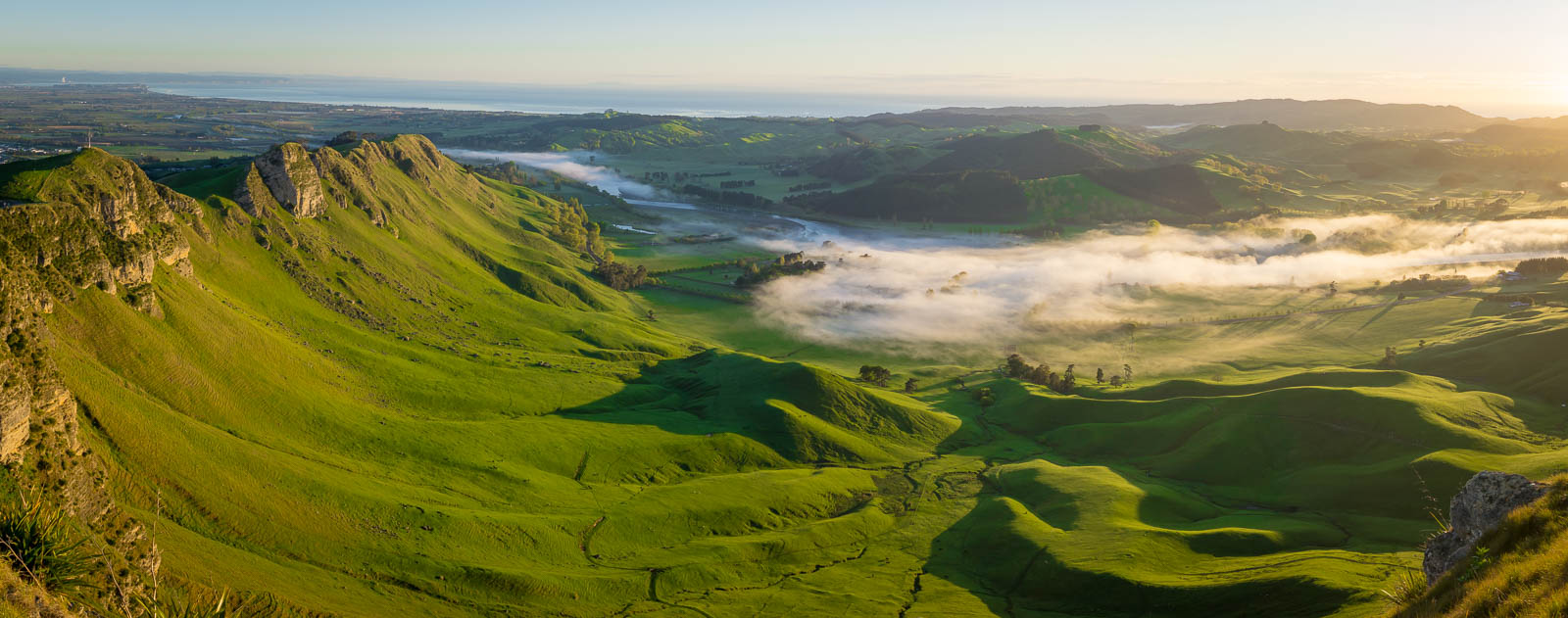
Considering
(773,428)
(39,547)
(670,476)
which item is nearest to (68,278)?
(670,476)

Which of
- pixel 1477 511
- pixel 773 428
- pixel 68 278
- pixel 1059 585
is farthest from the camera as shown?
pixel 773 428

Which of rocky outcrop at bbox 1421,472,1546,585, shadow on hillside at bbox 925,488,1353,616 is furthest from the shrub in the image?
shadow on hillside at bbox 925,488,1353,616

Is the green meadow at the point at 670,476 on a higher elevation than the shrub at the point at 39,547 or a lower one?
lower

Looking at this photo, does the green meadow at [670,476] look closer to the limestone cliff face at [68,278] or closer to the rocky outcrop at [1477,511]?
the limestone cliff face at [68,278]

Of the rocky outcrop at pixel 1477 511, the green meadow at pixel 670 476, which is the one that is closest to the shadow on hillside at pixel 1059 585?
the green meadow at pixel 670 476

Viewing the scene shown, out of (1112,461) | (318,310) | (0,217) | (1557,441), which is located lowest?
(1112,461)

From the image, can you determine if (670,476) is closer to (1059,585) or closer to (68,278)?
(1059,585)

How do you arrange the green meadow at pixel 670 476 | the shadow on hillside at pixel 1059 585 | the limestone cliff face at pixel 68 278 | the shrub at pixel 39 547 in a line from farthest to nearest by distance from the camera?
the shadow on hillside at pixel 1059 585 → the green meadow at pixel 670 476 → the limestone cliff face at pixel 68 278 → the shrub at pixel 39 547

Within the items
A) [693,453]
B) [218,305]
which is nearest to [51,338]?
[218,305]

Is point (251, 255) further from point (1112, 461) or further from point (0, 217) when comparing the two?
point (1112, 461)
